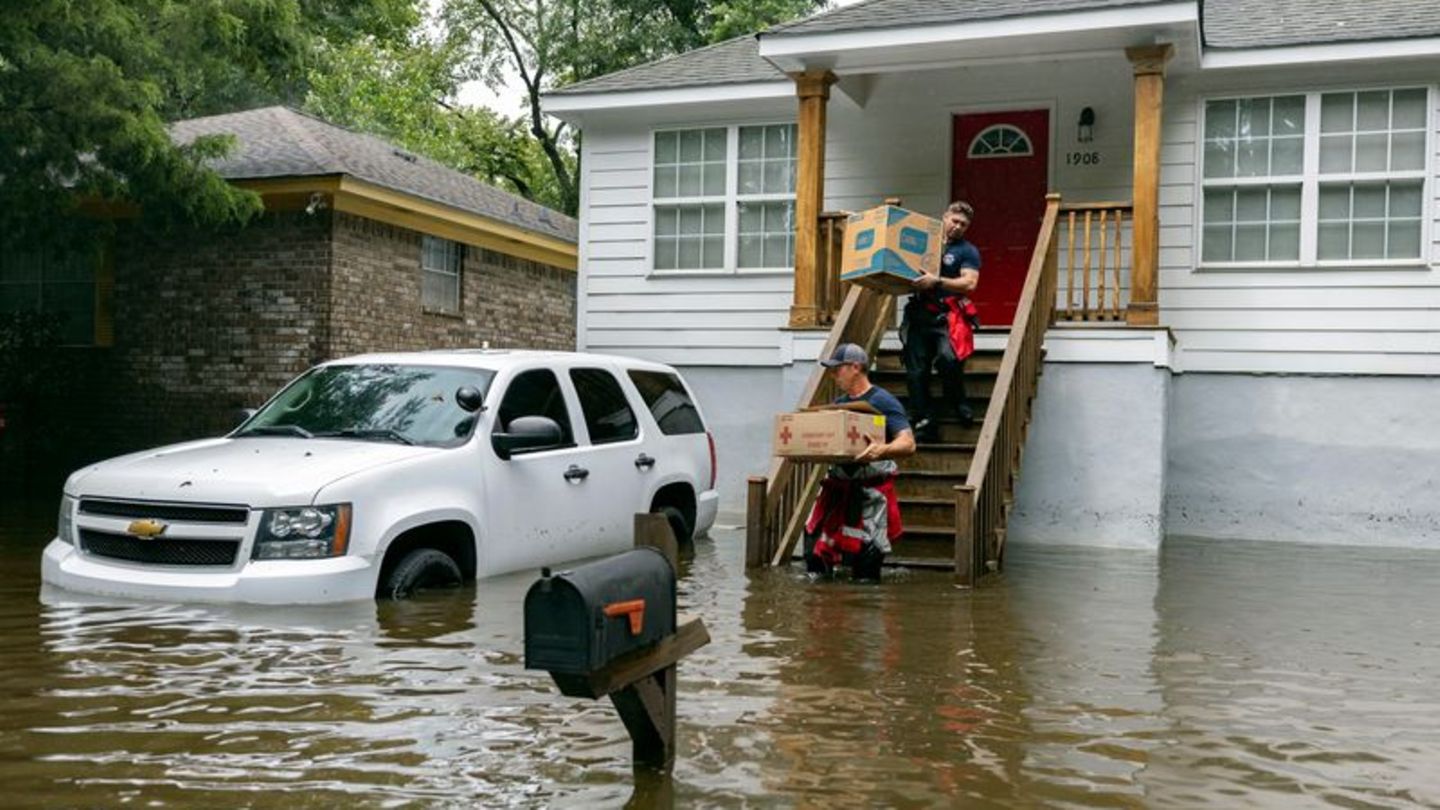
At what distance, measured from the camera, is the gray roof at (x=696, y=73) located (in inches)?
627

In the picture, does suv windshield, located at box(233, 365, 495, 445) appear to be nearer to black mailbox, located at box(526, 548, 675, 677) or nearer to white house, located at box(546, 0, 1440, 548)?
Answer: black mailbox, located at box(526, 548, 675, 677)

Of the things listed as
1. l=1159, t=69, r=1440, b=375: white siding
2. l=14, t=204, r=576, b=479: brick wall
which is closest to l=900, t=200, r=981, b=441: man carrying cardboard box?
l=1159, t=69, r=1440, b=375: white siding

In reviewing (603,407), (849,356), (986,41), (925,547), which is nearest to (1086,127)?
(986,41)

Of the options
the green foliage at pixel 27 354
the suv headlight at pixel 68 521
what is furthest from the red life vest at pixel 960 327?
the green foliage at pixel 27 354

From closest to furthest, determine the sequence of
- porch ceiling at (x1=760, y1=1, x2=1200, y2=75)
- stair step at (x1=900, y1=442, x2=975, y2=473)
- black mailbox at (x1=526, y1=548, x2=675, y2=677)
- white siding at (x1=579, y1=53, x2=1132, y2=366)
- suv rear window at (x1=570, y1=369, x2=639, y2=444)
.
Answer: black mailbox at (x1=526, y1=548, x2=675, y2=677) < suv rear window at (x1=570, y1=369, x2=639, y2=444) < stair step at (x1=900, y1=442, x2=975, y2=473) < porch ceiling at (x1=760, y1=1, x2=1200, y2=75) < white siding at (x1=579, y1=53, x2=1132, y2=366)

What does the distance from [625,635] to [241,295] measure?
→ 45.9 feet

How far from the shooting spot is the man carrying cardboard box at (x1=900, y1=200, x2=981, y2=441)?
38.8 ft

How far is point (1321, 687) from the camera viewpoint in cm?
659

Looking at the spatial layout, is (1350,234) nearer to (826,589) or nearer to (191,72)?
(826,589)

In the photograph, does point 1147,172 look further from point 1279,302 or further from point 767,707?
point 767,707

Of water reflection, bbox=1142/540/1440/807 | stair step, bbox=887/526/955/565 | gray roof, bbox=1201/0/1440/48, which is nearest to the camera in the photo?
water reflection, bbox=1142/540/1440/807

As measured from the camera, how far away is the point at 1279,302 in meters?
14.0

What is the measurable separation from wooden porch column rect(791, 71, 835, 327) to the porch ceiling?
0.22 metres

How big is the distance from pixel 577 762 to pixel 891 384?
8.64 meters
